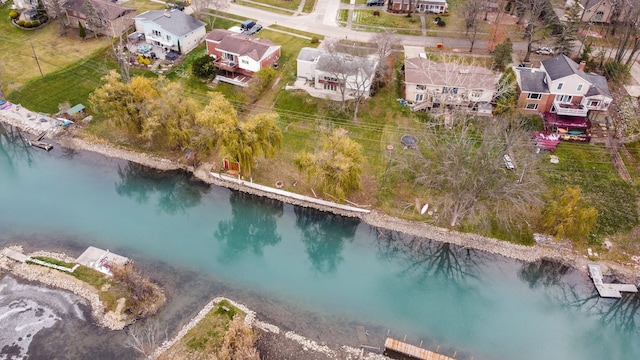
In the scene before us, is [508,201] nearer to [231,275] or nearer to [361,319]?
[361,319]

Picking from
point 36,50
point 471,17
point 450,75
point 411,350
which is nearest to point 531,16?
point 471,17

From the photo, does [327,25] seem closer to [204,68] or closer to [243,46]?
[243,46]

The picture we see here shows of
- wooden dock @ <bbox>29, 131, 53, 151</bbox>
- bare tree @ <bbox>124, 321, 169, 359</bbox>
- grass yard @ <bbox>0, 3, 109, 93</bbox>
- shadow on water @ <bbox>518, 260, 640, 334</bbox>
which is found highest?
grass yard @ <bbox>0, 3, 109, 93</bbox>

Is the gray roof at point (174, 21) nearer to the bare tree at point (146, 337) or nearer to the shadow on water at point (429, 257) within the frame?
the shadow on water at point (429, 257)

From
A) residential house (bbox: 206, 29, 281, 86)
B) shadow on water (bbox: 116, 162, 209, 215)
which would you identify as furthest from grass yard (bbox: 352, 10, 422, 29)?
shadow on water (bbox: 116, 162, 209, 215)

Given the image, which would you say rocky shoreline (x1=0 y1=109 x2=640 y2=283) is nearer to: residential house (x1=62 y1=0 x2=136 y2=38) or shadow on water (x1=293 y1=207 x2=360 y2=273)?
shadow on water (x1=293 y1=207 x2=360 y2=273)

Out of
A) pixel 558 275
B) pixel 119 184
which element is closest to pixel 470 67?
pixel 558 275

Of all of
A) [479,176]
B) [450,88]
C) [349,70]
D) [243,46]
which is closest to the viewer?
[479,176]
